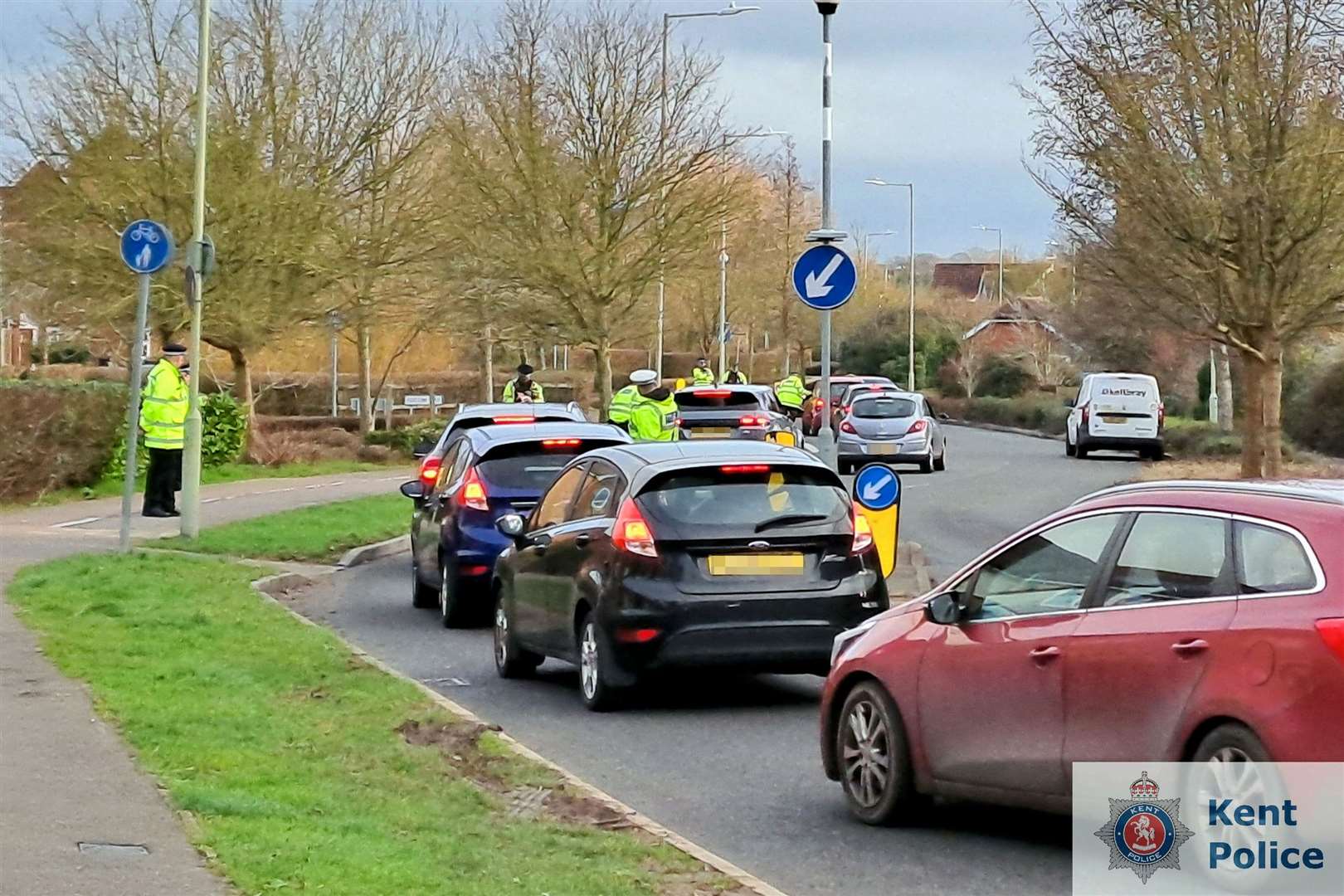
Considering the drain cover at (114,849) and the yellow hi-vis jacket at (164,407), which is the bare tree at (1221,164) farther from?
the drain cover at (114,849)

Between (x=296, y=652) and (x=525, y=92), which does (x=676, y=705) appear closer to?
(x=296, y=652)

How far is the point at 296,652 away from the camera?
1322 centimetres

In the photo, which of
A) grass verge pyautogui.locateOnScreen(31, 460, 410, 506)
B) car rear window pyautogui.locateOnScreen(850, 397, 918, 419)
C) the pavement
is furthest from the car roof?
car rear window pyautogui.locateOnScreen(850, 397, 918, 419)

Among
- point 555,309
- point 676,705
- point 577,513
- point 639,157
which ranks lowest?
point 676,705

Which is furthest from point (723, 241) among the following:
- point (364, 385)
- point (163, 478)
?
point (163, 478)

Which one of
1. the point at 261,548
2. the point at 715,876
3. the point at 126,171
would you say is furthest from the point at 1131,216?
the point at 715,876

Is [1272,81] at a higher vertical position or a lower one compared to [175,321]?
higher

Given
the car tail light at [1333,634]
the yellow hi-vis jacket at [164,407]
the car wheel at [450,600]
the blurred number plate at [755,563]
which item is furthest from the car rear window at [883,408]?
the car tail light at [1333,634]

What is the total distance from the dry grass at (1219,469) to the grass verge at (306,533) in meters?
11.6

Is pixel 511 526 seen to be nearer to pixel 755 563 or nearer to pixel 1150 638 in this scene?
pixel 755 563

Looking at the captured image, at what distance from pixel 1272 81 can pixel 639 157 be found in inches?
720

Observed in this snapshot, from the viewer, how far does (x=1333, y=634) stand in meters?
6.18

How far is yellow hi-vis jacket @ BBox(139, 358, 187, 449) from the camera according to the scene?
22.2 m

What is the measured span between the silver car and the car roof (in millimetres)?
21440
